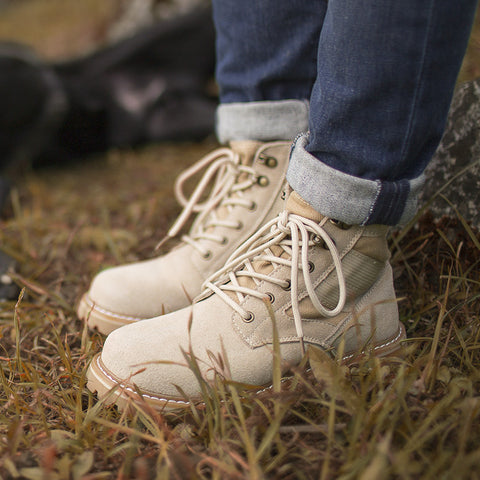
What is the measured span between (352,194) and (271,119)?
16.7 inches

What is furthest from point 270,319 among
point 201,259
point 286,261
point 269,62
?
point 269,62

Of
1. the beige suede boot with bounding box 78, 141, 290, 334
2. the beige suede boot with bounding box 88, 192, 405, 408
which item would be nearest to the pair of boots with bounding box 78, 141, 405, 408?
the beige suede boot with bounding box 88, 192, 405, 408

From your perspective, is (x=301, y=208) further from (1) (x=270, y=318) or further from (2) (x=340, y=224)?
(1) (x=270, y=318)

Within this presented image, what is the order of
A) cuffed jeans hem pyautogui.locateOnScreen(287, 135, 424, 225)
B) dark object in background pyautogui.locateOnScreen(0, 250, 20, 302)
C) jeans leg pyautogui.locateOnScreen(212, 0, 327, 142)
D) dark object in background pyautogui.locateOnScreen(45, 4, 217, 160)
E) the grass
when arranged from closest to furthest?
1. the grass
2. cuffed jeans hem pyautogui.locateOnScreen(287, 135, 424, 225)
3. jeans leg pyautogui.locateOnScreen(212, 0, 327, 142)
4. dark object in background pyautogui.locateOnScreen(0, 250, 20, 302)
5. dark object in background pyautogui.locateOnScreen(45, 4, 217, 160)

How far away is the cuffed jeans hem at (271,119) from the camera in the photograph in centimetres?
119

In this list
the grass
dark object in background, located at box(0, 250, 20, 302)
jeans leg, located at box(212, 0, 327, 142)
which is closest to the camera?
the grass

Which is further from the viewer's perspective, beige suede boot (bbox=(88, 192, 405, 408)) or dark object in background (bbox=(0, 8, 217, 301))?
dark object in background (bbox=(0, 8, 217, 301))

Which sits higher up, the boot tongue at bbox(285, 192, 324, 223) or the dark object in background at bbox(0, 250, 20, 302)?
the boot tongue at bbox(285, 192, 324, 223)

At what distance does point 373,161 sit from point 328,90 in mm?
144

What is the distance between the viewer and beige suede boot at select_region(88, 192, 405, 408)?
2.93 feet

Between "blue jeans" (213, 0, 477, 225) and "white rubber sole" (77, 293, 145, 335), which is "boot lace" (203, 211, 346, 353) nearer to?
"blue jeans" (213, 0, 477, 225)

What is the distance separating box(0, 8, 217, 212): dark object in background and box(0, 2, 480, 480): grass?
1467 mm

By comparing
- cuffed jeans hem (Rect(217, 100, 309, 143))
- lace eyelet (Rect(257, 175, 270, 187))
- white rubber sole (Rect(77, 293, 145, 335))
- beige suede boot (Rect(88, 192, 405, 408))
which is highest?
cuffed jeans hem (Rect(217, 100, 309, 143))

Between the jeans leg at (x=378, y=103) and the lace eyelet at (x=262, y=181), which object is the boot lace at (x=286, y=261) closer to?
the jeans leg at (x=378, y=103)
